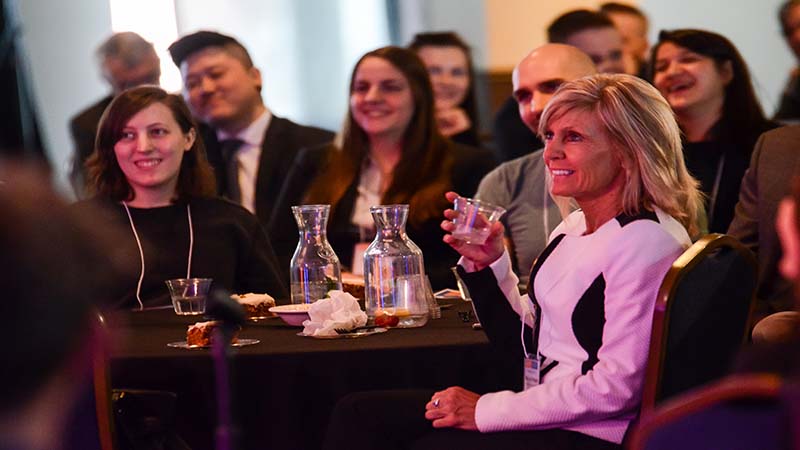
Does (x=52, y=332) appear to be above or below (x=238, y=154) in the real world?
above

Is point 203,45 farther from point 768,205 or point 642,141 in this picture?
point 642,141

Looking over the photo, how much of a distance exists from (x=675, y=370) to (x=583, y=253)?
1.04 feet

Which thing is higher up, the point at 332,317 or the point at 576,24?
the point at 576,24

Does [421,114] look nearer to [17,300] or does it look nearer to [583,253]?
[583,253]

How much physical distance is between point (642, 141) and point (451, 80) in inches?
160

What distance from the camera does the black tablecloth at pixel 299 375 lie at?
8.94 feet

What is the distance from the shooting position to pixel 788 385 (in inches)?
50.8

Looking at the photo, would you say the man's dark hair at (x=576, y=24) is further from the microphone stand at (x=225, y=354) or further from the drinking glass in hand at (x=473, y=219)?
the microphone stand at (x=225, y=354)

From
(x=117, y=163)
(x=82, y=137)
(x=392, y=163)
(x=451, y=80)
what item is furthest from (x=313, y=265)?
(x=451, y=80)

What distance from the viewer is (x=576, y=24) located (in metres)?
5.75

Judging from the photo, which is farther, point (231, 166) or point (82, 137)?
point (82, 137)

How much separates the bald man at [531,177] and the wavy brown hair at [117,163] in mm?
1003

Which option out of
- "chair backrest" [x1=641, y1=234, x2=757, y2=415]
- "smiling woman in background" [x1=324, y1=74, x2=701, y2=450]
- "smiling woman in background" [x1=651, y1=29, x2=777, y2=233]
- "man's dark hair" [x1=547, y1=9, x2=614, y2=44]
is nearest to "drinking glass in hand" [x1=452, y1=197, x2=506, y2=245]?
"smiling woman in background" [x1=324, y1=74, x2=701, y2=450]

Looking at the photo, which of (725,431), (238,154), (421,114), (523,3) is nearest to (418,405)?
(725,431)
